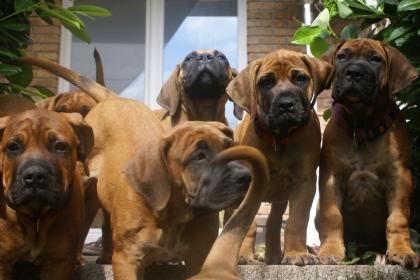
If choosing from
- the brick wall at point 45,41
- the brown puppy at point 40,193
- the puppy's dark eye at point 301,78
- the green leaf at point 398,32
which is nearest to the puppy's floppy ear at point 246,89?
the puppy's dark eye at point 301,78

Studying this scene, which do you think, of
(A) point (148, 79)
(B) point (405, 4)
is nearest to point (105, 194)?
(B) point (405, 4)

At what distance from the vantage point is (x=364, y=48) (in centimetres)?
451

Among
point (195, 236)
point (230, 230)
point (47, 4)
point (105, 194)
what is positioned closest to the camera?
point (230, 230)

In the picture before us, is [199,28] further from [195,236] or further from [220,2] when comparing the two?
[195,236]

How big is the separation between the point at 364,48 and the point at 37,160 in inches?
86.7

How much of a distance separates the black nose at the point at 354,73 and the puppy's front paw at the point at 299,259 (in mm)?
1107

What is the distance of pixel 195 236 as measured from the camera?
3.82 m

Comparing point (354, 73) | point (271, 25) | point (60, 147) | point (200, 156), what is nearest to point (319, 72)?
point (354, 73)

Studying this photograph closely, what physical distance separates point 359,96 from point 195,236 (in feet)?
4.50

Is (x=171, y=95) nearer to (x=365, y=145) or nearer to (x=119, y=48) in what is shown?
(x=365, y=145)

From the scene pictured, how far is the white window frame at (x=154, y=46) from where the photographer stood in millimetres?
9539

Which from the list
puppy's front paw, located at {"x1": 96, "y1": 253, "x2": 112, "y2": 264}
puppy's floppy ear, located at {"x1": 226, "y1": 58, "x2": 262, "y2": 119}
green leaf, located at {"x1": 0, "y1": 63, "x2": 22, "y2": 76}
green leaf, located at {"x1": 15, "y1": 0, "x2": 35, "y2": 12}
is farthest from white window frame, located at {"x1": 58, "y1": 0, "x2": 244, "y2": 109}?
puppy's front paw, located at {"x1": 96, "y1": 253, "x2": 112, "y2": 264}

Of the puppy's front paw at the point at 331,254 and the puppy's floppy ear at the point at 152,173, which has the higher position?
the puppy's floppy ear at the point at 152,173

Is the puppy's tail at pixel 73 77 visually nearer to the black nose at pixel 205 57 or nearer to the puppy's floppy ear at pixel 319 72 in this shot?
the black nose at pixel 205 57
